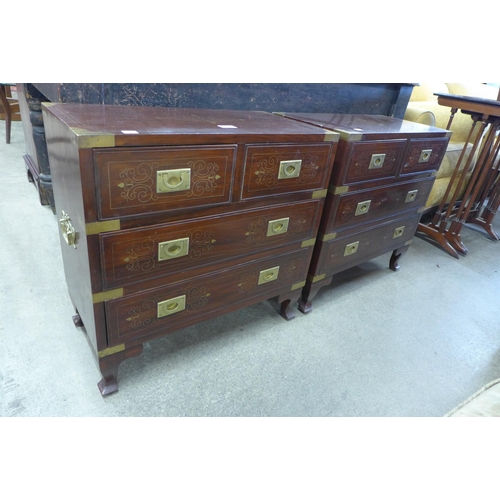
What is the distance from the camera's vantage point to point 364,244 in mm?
1613

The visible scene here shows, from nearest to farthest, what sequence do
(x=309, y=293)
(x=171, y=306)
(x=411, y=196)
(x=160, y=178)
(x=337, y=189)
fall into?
(x=160, y=178) → (x=171, y=306) → (x=337, y=189) → (x=309, y=293) → (x=411, y=196)

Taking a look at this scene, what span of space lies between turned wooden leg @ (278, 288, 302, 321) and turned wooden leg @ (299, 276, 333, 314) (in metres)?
0.04

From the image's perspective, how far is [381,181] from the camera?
1.45 metres

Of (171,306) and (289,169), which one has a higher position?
(289,169)

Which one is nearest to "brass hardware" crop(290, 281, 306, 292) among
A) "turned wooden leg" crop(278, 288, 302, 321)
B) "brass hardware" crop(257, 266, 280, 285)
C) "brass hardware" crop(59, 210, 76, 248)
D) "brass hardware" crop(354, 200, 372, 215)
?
"turned wooden leg" crop(278, 288, 302, 321)

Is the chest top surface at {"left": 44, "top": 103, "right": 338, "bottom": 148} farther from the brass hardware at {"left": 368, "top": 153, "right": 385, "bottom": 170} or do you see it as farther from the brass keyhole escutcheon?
the brass hardware at {"left": 368, "top": 153, "right": 385, "bottom": 170}

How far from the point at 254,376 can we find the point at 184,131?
0.83 m

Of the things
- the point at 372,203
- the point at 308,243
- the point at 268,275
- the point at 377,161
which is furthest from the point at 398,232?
the point at 268,275

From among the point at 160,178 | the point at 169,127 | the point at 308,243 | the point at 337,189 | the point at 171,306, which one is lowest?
the point at 171,306

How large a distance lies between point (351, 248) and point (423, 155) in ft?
1.66

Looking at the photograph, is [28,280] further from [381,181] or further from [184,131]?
[381,181]

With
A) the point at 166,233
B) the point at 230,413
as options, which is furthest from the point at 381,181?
the point at 230,413

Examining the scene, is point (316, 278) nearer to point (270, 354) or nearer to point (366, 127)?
point (270, 354)

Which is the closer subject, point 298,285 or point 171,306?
point 171,306
